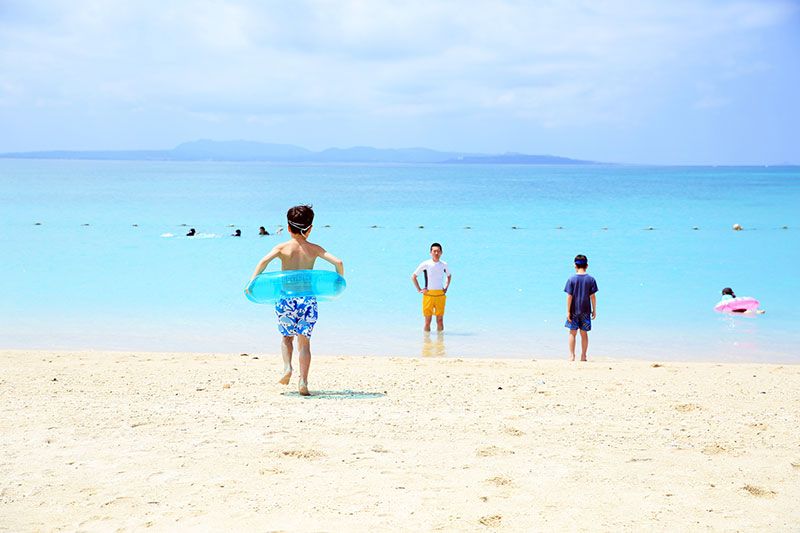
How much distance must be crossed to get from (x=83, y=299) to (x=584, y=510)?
1391 centimetres

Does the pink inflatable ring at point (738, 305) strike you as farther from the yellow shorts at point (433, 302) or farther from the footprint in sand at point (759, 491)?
the footprint in sand at point (759, 491)

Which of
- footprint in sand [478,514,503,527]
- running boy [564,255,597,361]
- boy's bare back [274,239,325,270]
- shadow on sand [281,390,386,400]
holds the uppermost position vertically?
boy's bare back [274,239,325,270]

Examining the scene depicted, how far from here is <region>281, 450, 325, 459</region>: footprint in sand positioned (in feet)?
17.4

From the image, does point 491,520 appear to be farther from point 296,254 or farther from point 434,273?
point 434,273

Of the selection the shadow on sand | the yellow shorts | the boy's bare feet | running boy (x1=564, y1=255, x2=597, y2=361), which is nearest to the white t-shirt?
the yellow shorts

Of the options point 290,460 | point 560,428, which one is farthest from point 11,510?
point 560,428

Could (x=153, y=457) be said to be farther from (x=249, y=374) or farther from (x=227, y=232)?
(x=227, y=232)

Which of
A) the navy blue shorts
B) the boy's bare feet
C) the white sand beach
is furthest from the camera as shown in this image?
the navy blue shorts

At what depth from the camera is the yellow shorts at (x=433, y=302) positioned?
12.1 meters

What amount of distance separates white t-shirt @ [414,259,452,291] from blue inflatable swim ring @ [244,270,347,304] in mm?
5077

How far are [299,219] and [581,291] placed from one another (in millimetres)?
4319

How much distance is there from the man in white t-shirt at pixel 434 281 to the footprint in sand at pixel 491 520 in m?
7.34

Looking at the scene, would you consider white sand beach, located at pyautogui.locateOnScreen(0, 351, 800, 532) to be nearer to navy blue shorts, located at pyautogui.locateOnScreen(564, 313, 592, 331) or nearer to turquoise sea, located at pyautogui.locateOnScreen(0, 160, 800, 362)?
navy blue shorts, located at pyautogui.locateOnScreen(564, 313, 592, 331)

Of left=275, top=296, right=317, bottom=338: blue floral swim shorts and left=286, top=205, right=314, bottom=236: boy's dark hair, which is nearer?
left=286, top=205, right=314, bottom=236: boy's dark hair
